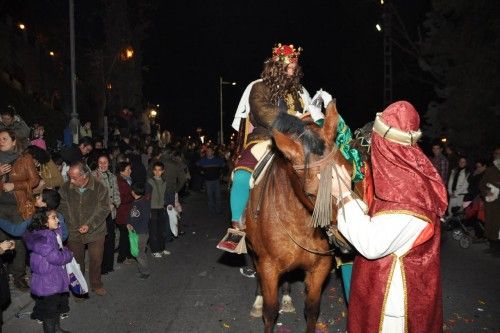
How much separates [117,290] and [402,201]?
6.36 metres

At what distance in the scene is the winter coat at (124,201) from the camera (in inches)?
366

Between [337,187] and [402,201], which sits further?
[337,187]

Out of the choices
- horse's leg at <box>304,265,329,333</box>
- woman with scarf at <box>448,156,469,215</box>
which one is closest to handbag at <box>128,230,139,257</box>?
horse's leg at <box>304,265,329,333</box>

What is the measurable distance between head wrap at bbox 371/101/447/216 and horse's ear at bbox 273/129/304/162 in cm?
68

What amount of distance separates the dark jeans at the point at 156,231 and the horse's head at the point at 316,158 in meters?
7.28

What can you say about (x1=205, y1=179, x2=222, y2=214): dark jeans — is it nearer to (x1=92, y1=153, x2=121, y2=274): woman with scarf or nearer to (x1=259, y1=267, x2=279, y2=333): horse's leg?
(x1=92, y1=153, x2=121, y2=274): woman with scarf

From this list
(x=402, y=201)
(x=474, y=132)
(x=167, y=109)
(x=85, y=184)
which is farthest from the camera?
(x=167, y=109)

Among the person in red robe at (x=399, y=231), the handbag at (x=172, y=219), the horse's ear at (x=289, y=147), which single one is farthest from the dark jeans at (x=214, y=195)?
the person in red robe at (x=399, y=231)

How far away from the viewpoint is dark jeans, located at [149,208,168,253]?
418 inches

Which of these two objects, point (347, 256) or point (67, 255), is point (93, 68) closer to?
point (67, 255)

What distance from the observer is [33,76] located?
79.7 feet

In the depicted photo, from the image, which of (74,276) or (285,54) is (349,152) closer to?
(285,54)

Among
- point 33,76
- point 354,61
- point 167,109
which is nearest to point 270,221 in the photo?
point 33,76

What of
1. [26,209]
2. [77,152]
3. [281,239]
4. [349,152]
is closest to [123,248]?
[77,152]
